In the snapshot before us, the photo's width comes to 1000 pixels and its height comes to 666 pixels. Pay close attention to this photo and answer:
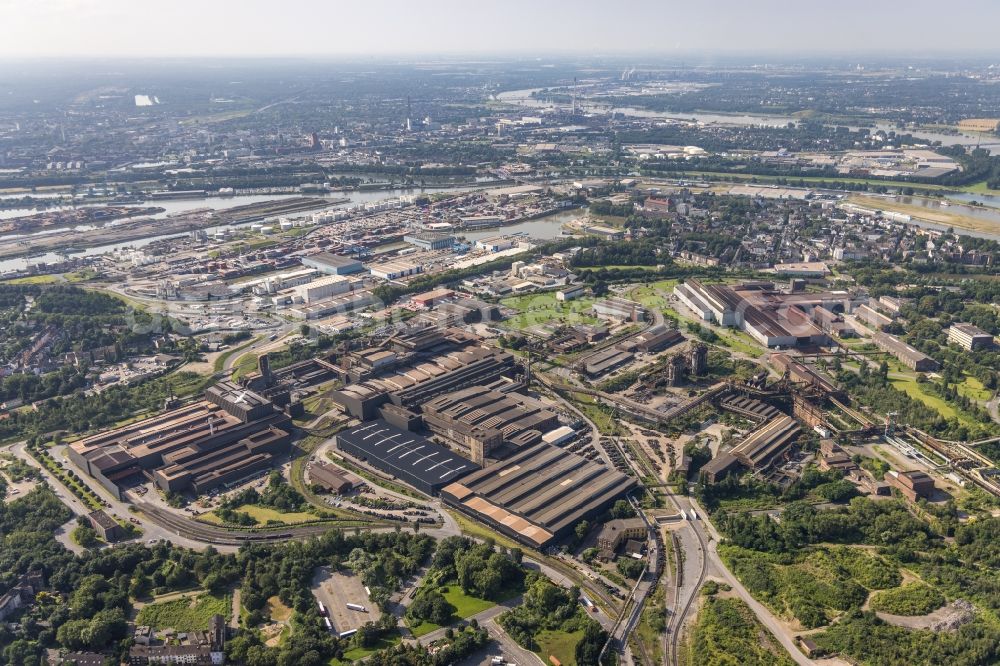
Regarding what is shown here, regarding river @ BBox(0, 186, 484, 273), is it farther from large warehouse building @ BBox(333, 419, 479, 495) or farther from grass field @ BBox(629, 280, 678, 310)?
large warehouse building @ BBox(333, 419, 479, 495)

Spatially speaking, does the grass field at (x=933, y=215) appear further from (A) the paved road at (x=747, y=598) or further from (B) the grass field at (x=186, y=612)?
(B) the grass field at (x=186, y=612)

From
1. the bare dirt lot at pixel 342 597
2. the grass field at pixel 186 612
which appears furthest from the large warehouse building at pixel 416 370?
the grass field at pixel 186 612

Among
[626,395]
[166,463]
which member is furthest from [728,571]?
[166,463]

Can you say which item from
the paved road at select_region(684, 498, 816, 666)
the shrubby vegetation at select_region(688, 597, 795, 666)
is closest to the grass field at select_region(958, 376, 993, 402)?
the paved road at select_region(684, 498, 816, 666)

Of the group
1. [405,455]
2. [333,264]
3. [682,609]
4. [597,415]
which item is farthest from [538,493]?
[333,264]

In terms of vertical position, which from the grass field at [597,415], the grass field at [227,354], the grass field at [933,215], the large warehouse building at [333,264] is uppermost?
the grass field at [933,215]

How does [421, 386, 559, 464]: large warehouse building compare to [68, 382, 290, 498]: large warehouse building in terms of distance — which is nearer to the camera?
[68, 382, 290, 498]: large warehouse building

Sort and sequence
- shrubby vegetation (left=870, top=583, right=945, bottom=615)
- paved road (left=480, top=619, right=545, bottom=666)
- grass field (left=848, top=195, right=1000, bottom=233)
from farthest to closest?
grass field (left=848, top=195, right=1000, bottom=233)
shrubby vegetation (left=870, top=583, right=945, bottom=615)
paved road (left=480, top=619, right=545, bottom=666)
